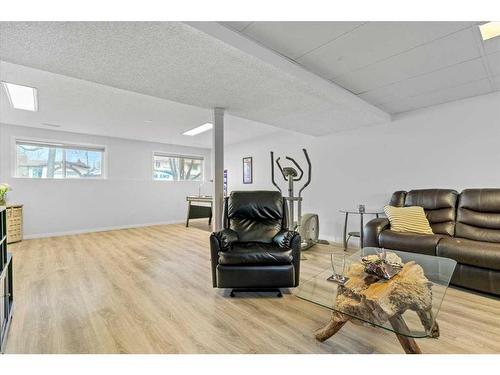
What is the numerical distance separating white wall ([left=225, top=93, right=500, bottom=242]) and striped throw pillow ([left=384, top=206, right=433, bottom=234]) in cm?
81

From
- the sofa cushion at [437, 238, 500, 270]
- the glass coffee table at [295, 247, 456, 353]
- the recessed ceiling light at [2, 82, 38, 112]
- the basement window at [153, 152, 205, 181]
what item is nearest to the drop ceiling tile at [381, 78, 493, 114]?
the sofa cushion at [437, 238, 500, 270]

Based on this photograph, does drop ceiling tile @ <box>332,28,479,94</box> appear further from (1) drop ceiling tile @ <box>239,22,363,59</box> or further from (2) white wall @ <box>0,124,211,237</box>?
(2) white wall @ <box>0,124,211,237</box>

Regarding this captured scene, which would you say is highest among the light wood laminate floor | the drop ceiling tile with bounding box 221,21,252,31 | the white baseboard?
the drop ceiling tile with bounding box 221,21,252,31

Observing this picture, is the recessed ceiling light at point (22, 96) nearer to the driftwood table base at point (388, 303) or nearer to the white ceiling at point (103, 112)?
the white ceiling at point (103, 112)

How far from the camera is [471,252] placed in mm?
2246

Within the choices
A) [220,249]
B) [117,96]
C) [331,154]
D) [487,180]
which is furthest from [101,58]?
[487,180]

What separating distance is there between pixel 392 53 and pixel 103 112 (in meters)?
4.11

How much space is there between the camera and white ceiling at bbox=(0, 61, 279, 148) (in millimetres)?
2855

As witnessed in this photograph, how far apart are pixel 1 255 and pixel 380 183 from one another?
4.51 meters

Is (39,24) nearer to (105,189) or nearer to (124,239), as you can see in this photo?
(124,239)

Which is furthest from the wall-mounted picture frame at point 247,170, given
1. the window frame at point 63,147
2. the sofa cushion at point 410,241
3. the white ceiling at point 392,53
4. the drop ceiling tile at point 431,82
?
the sofa cushion at point 410,241

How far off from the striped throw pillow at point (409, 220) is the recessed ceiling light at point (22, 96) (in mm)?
4732

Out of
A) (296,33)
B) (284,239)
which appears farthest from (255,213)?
(296,33)

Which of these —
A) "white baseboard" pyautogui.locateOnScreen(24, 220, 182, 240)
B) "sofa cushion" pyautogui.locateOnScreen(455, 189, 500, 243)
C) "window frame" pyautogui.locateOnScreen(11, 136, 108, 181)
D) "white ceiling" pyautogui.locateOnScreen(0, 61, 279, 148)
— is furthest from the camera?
"white baseboard" pyautogui.locateOnScreen(24, 220, 182, 240)
